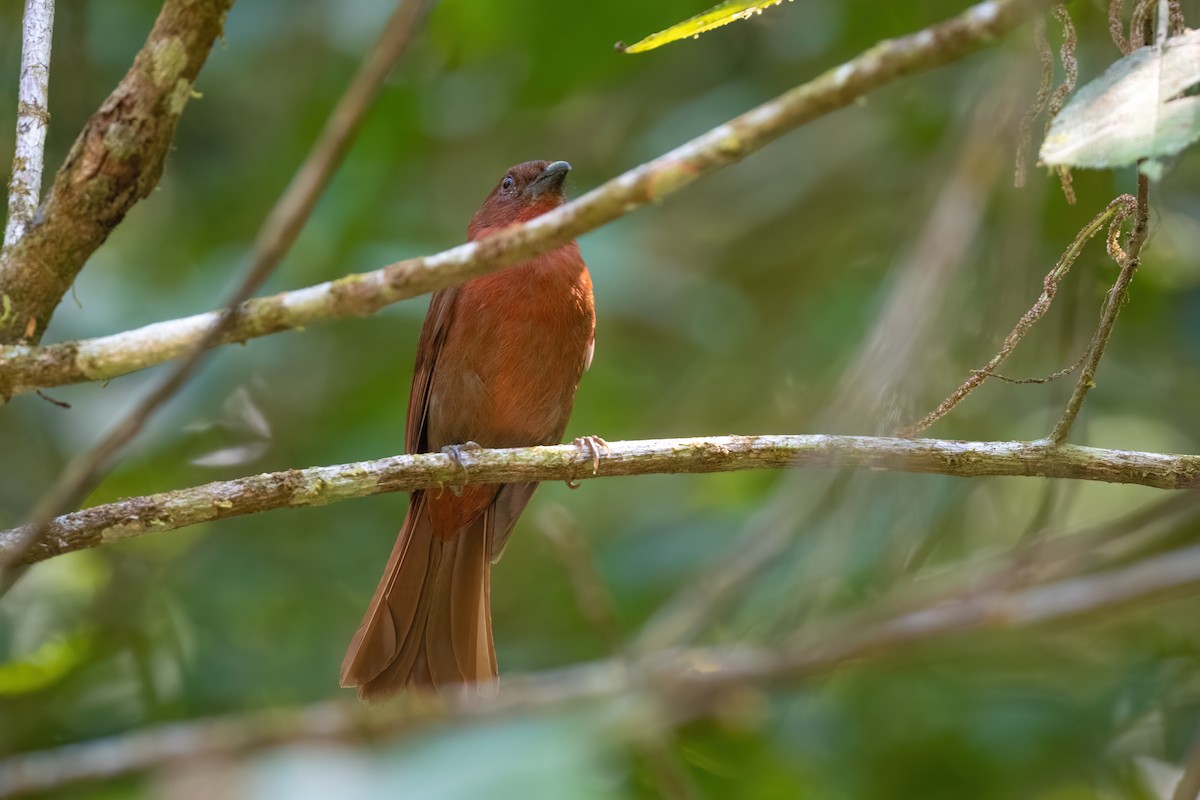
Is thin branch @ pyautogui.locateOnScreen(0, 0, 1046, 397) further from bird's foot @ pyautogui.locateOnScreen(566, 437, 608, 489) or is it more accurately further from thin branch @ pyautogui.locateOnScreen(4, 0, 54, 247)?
bird's foot @ pyautogui.locateOnScreen(566, 437, 608, 489)

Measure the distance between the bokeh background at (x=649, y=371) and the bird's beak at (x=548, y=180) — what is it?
0.42 metres

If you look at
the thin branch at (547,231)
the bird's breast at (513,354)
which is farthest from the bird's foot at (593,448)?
the thin branch at (547,231)

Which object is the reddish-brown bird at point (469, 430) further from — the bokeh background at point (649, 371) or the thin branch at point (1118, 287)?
the thin branch at point (1118, 287)

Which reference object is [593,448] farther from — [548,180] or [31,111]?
[548,180]

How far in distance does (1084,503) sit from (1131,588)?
4.20 meters

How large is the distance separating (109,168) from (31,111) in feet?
1.72

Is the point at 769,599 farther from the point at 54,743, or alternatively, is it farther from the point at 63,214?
the point at 54,743

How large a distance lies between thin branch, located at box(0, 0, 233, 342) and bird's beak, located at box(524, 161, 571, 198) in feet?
8.02

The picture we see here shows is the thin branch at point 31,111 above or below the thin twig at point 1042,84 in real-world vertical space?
above

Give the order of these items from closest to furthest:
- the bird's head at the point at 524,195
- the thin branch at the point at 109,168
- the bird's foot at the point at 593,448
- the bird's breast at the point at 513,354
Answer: the thin branch at the point at 109,168 → the bird's foot at the point at 593,448 → the bird's breast at the point at 513,354 → the bird's head at the point at 524,195

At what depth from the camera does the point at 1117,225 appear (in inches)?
112

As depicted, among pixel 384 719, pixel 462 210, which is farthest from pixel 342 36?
pixel 384 719

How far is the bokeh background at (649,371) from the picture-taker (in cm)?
399

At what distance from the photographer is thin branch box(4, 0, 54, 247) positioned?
2.84 metres
